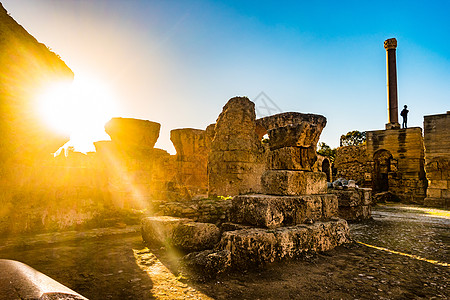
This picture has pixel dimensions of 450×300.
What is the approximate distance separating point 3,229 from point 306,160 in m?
5.41

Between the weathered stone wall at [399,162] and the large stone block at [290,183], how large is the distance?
14522 millimetres

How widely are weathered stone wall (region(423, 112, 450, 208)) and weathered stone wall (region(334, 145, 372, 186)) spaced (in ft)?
14.7

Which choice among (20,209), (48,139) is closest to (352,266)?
(20,209)

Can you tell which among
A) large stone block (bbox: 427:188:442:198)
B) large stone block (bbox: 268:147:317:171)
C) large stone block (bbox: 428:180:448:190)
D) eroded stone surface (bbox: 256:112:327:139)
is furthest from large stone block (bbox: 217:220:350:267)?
large stone block (bbox: 428:180:448:190)

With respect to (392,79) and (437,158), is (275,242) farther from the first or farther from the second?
(392,79)

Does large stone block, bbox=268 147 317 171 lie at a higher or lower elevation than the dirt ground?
higher

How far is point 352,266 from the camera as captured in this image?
9.94 feet

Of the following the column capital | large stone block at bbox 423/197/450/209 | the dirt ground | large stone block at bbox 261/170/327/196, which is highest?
the column capital

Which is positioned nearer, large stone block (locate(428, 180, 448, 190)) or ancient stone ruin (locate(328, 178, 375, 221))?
ancient stone ruin (locate(328, 178, 375, 221))

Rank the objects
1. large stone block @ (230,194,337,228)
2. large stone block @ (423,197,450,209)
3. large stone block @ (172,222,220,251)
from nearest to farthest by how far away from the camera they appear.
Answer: large stone block @ (230,194,337,228) → large stone block @ (172,222,220,251) → large stone block @ (423,197,450,209)

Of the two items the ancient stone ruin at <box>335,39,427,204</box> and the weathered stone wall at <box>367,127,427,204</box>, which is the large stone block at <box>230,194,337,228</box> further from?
the weathered stone wall at <box>367,127,427,204</box>

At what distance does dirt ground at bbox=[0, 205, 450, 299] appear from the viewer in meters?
2.30

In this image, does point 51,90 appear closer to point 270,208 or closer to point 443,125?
point 270,208

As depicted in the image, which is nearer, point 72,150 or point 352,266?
point 352,266
